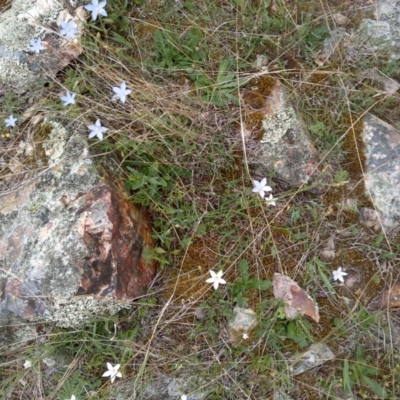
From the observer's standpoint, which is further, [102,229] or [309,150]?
[309,150]

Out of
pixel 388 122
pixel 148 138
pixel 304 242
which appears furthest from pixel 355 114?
pixel 148 138

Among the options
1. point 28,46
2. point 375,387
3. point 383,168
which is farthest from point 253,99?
point 375,387

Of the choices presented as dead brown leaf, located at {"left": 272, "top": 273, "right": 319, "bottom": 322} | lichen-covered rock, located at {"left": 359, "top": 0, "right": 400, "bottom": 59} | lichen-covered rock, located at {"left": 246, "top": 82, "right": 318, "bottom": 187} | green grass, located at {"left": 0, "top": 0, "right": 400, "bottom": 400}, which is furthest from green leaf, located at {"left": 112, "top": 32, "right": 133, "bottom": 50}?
dead brown leaf, located at {"left": 272, "top": 273, "right": 319, "bottom": 322}

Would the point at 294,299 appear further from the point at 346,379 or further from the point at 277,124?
the point at 277,124

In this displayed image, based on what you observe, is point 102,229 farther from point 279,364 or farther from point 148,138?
point 279,364

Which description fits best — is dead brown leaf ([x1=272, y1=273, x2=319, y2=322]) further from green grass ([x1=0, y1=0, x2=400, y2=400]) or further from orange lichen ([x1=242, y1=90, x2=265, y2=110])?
orange lichen ([x1=242, y1=90, x2=265, y2=110])

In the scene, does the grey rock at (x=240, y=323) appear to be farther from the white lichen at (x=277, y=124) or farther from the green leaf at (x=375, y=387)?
the white lichen at (x=277, y=124)

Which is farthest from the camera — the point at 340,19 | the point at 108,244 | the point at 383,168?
the point at 340,19

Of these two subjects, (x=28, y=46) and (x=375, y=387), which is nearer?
(x=375, y=387)
